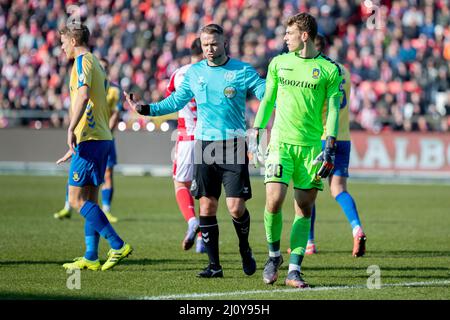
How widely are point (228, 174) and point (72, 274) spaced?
1.86m

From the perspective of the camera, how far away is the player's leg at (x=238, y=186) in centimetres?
916

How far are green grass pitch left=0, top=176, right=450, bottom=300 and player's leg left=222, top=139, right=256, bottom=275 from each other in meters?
0.32

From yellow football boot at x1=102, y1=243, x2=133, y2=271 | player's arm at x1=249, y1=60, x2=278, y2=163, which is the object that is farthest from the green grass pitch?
player's arm at x1=249, y1=60, x2=278, y2=163

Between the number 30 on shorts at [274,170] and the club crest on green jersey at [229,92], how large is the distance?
2.87ft

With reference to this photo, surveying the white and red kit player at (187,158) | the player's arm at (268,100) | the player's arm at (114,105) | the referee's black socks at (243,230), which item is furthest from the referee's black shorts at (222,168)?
the player's arm at (114,105)

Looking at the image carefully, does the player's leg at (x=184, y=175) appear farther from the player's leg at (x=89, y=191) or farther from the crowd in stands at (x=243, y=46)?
the crowd in stands at (x=243, y=46)

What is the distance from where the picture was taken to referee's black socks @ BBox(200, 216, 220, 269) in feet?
30.9

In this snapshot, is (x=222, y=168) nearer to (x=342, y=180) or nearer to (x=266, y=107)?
(x=266, y=107)

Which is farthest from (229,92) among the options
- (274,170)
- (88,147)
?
(88,147)

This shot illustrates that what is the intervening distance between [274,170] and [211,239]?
3.75 ft

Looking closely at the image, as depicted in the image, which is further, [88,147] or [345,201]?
[345,201]

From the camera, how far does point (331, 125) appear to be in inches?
338

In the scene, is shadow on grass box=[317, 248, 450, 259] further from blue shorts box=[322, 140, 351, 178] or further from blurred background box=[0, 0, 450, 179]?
blurred background box=[0, 0, 450, 179]
